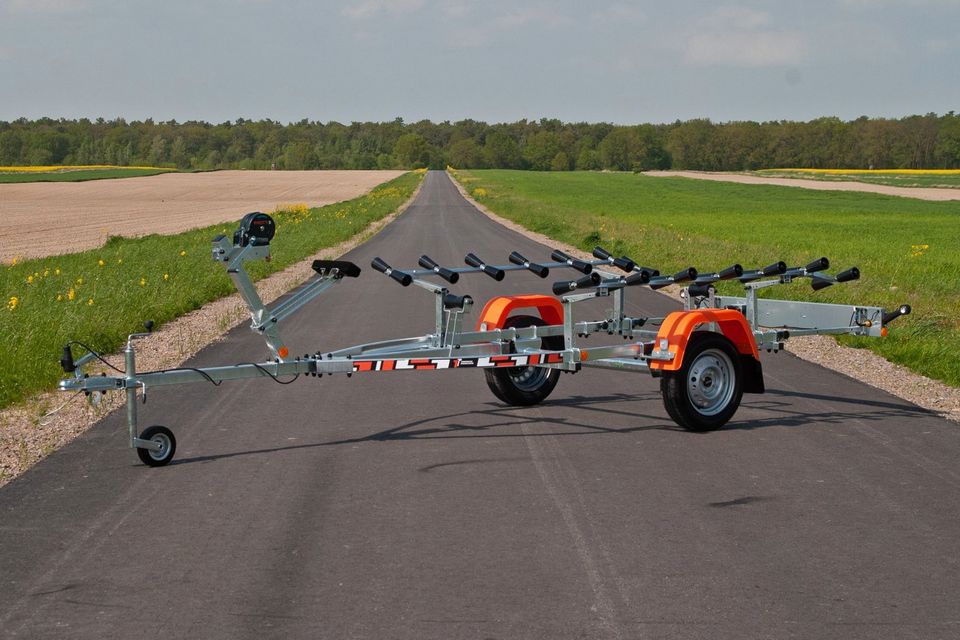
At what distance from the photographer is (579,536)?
578 cm

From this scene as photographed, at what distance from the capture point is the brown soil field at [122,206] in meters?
40.7

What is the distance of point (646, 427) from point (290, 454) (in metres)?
2.79

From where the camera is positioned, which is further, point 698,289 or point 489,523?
point 698,289

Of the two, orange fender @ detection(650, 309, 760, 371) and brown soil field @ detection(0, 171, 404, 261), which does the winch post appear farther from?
A: brown soil field @ detection(0, 171, 404, 261)

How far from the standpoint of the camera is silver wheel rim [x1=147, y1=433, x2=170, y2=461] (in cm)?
733

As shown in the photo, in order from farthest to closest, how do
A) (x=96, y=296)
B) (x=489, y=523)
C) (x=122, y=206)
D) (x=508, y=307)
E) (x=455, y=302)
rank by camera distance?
(x=122, y=206) < (x=96, y=296) < (x=508, y=307) < (x=455, y=302) < (x=489, y=523)

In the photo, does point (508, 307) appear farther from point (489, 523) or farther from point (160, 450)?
point (489, 523)

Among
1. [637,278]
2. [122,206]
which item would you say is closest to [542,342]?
[637,278]

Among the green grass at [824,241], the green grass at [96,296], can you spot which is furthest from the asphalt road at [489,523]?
the green grass at [824,241]

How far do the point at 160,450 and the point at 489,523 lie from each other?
2.56 meters

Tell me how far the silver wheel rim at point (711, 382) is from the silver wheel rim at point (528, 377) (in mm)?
1602

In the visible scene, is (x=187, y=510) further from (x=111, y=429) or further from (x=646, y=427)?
(x=646, y=427)

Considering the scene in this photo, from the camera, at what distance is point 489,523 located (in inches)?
237

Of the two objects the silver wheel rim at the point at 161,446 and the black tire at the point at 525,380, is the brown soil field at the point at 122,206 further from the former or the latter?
the silver wheel rim at the point at 161,446
